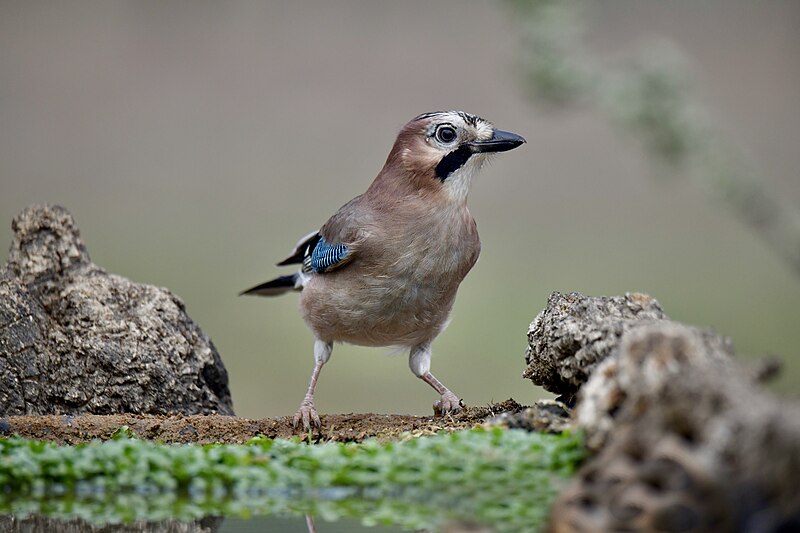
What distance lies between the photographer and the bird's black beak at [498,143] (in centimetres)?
635

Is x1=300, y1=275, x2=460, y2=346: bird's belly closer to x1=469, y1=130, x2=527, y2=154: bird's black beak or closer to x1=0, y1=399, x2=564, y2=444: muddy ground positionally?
x1=0, y1=399, x2=564, y2=444: muddy ground

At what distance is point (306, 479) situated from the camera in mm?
4469

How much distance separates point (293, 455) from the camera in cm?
471

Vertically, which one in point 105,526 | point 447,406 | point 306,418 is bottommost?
point 105,526

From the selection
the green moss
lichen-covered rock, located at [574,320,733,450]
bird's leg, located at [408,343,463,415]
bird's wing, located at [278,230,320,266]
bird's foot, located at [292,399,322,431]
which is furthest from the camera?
bird's wing, located at [278,230,320,266]

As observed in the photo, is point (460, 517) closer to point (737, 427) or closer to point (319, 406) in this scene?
point (737, 427)

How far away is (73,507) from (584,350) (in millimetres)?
2485

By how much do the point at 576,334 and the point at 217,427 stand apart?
6.98ft

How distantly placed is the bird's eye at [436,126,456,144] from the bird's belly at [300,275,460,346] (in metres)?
0.90

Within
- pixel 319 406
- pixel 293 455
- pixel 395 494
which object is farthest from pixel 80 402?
pixel 319 406

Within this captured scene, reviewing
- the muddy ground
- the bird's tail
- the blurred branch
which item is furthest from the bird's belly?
the blurred branch

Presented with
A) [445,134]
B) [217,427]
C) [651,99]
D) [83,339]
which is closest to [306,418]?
[217,427]

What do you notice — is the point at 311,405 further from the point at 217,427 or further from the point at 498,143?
the point at 498,143

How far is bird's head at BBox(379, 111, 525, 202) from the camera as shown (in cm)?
646
